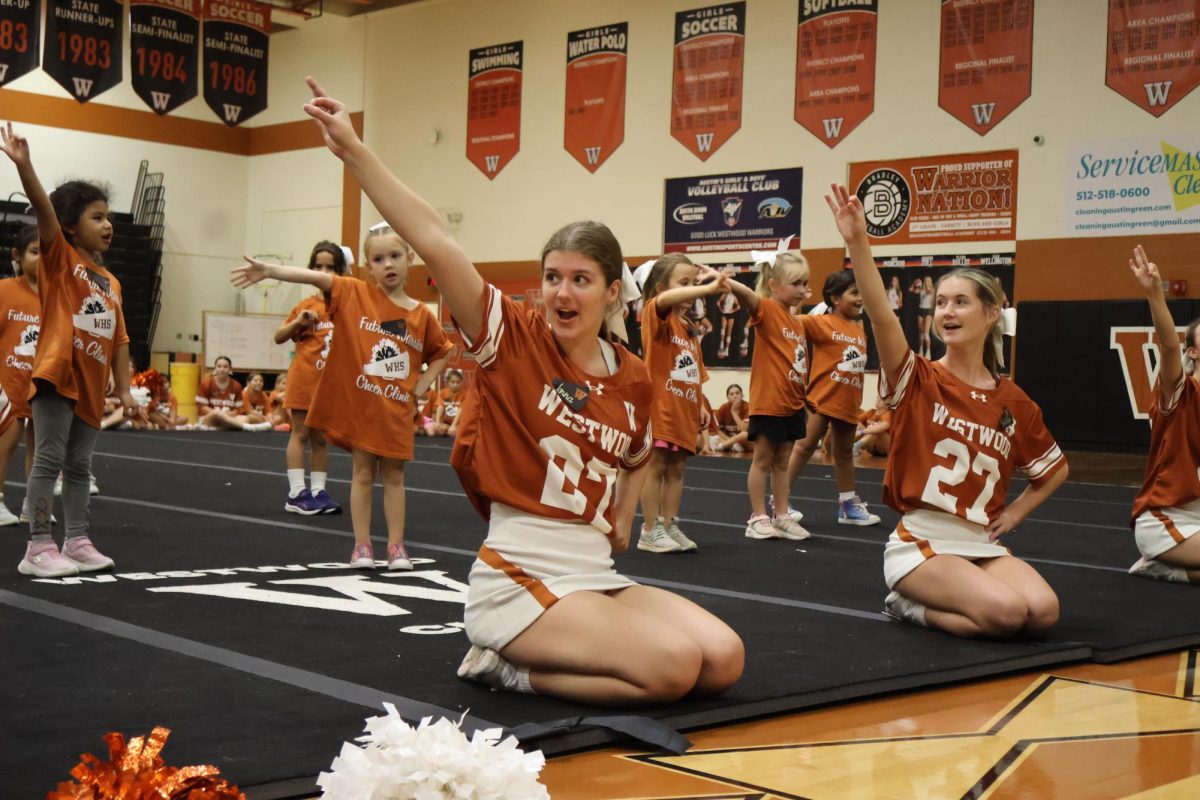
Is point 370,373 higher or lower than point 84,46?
lower

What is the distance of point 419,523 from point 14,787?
16.2 ft

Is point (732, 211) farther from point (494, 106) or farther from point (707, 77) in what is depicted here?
point (494, 106)

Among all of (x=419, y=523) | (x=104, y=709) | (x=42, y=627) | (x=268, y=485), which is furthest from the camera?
(x=268, y=485)

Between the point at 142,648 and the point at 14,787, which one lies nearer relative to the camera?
the point at 14,787

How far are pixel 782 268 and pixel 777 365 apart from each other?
0.57 metres

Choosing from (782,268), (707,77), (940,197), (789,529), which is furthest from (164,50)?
(789,529)

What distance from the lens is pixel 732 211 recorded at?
1705 cm

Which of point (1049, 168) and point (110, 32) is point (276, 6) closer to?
point (110, 32)

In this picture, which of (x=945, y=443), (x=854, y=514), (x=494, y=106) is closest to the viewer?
(x=945, y=443)

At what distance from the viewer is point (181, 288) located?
22.8 meters

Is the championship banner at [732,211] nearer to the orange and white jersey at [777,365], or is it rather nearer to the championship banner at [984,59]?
the championship banner at [984,59]

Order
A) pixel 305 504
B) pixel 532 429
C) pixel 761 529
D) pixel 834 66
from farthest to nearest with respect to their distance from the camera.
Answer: pixel 834 66
pixel 305 504
pixel 761 529
pixel 532 429

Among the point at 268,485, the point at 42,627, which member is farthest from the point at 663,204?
the point at 42,627

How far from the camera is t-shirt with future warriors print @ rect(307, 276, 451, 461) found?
5656 millimetres
